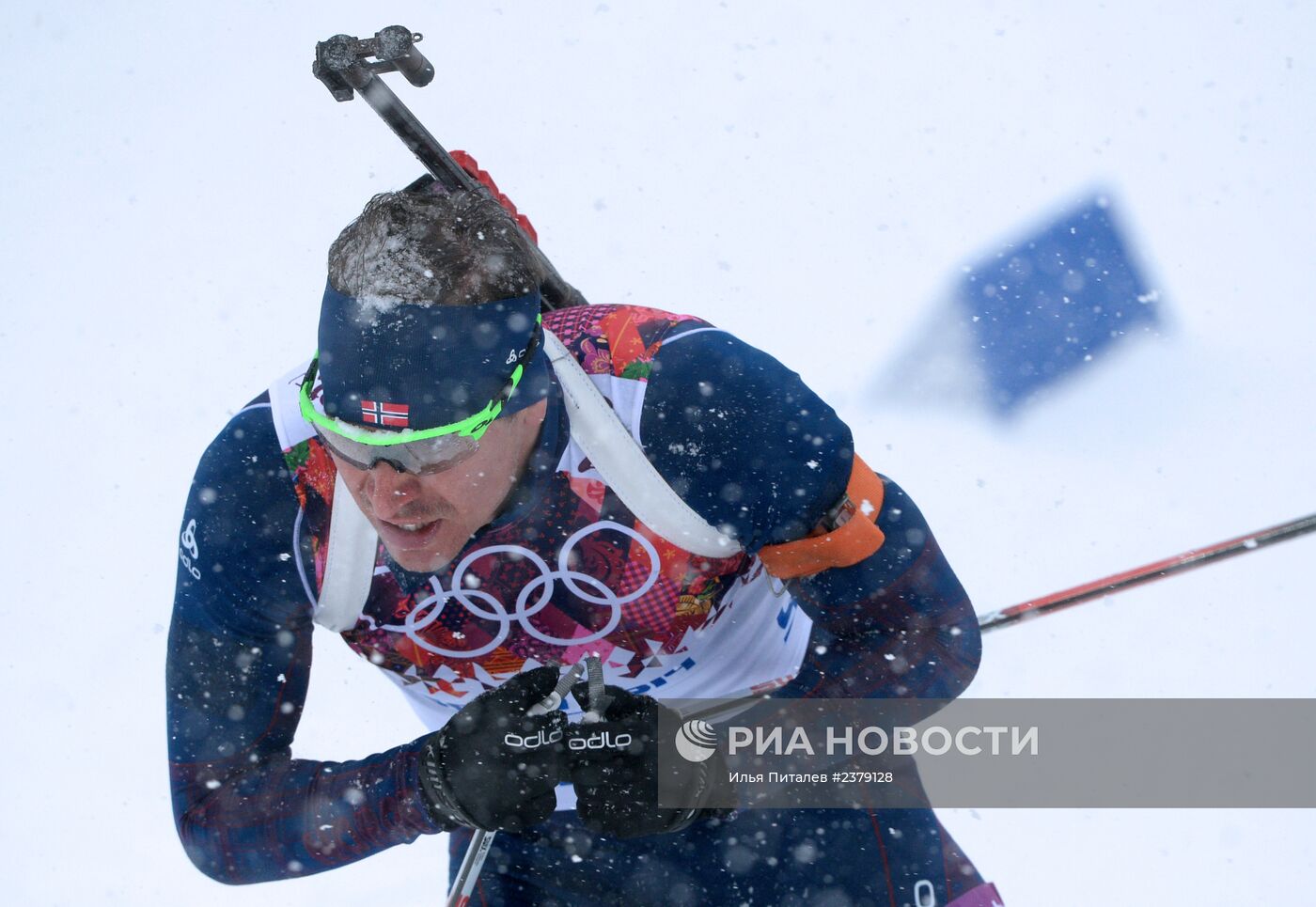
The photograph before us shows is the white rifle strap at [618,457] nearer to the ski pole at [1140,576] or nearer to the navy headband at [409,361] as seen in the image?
the navy headband at [409,361]

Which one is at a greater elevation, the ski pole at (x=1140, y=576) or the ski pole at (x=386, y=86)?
the ski pole at (x=386, y=86)

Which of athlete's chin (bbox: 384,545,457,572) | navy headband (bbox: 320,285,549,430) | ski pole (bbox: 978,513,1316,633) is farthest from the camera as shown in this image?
ski pole (bbox: 978,513,1316,633)

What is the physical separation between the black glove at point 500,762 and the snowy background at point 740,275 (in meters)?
1.93

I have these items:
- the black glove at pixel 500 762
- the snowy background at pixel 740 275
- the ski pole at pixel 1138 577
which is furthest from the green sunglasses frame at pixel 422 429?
the snowy background at pixel 740 275

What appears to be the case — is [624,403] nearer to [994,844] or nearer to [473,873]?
[473,873]

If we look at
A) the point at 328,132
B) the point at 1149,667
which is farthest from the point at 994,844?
the point at 328,132

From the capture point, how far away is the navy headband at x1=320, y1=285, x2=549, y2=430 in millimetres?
1765

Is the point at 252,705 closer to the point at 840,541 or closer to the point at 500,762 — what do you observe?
the point at 500,762

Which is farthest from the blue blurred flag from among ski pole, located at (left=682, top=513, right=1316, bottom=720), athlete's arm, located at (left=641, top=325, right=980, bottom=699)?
athlete's arm, located at (left=641, top=325, right=980, bottom=699)

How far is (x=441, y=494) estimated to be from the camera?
1.88 meters

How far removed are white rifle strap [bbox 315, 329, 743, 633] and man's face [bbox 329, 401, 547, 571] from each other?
0.08m

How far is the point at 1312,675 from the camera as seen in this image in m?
3.76

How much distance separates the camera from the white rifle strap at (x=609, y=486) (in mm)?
2008

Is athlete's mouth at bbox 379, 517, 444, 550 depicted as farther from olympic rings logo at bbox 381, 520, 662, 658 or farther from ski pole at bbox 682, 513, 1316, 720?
ski pole at bbox 682, 513, 1316, 720
